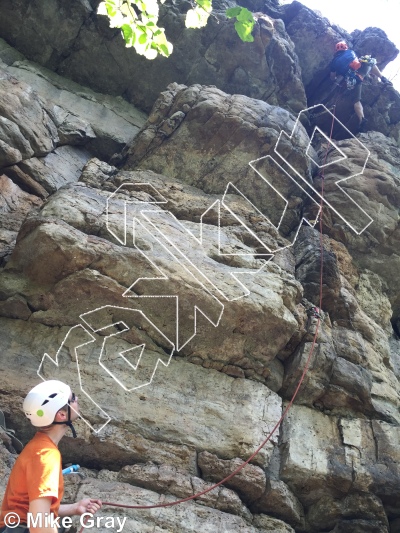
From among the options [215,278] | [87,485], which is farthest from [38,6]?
[87,485]

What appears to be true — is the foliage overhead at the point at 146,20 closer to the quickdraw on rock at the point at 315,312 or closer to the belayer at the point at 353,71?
the quickdraw on rock at the point at 315,312

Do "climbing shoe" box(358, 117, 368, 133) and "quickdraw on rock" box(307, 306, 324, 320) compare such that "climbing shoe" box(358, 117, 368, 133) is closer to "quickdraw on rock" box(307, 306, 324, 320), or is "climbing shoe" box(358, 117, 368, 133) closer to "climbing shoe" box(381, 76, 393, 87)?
"climbing shoe" box(381, 76, 393, 87)

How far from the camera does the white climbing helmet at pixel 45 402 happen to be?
402 cm

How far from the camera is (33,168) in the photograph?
878 cm

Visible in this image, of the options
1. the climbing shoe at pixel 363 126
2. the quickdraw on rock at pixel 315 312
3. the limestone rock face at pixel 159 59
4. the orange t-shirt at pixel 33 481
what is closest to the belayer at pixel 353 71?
the climbing shoe at pixel 363 126

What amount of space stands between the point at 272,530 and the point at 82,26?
39.2ft

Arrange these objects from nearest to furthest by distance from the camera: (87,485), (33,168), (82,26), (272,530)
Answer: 1. (87,485)
2. (272,530)
3. (33,168)
4. (82,26)

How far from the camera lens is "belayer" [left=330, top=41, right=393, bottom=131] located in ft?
46.5

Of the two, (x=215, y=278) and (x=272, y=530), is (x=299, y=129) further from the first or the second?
(x=272, y=530)

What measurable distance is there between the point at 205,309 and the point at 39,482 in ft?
11.7

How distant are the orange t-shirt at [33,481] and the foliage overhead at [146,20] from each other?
3.87 meters

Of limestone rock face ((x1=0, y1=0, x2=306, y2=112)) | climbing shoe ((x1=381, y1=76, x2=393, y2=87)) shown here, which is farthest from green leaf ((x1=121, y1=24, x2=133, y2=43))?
climbing shoe ((x1=381, y1=76, x2=393, y2=87))

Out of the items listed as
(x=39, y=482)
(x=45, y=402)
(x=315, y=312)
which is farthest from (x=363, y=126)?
(x=39, y=482)

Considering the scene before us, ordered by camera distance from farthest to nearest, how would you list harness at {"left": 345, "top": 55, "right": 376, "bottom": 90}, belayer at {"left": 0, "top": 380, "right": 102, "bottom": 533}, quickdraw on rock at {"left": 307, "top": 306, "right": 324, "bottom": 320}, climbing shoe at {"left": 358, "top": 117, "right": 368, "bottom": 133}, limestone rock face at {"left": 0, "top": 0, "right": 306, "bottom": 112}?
climbing shoe at {"left": 358, "top": 117, "right": 368, "bottom": 133}
harness at {"left": 345, "top": 55, "right": 376, "bottom": 90}
limestone rock face at {"left": 0, "top": 0, "right": 306, "bottom": 112}
quickdraw on rock at {"left": 307, "top": 306, "right": 324, "bottom": 320}
belayer at {"left": 0, "top": 380, "right": 102, "bottom": 533}
